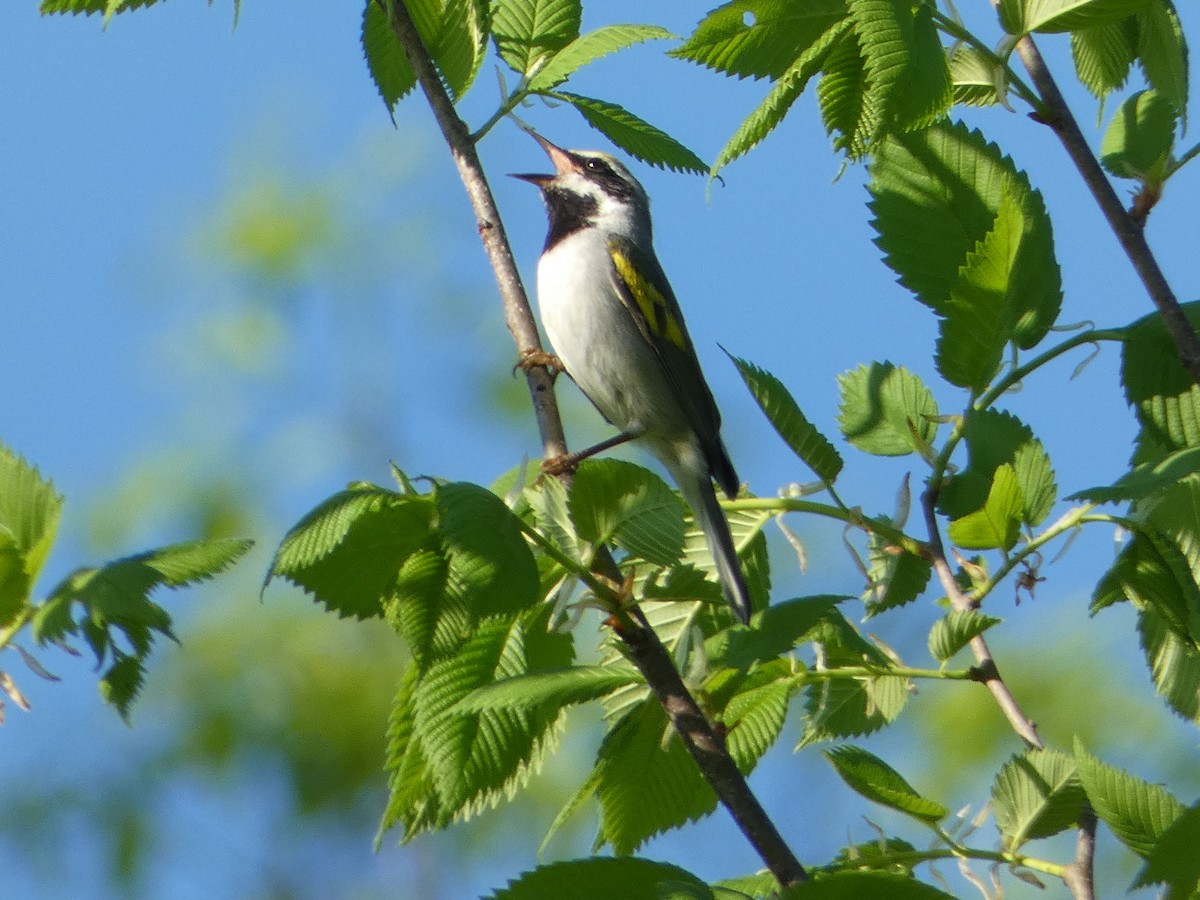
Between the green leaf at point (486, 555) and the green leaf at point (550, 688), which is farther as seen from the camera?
the green leaf at point (550, 688)

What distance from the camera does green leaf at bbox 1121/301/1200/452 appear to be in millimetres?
2037

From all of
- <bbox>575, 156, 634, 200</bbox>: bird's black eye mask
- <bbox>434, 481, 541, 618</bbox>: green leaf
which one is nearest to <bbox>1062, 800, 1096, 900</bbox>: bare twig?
<bbox>434, 481, 541, 618</bbox>: green leaf

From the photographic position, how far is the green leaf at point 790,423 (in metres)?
1.94

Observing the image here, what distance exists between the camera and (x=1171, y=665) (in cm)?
202

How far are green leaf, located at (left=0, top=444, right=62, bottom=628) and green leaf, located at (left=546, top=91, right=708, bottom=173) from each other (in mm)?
1158

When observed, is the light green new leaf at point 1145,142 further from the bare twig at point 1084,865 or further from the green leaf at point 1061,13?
the bare twig at point 1084,865

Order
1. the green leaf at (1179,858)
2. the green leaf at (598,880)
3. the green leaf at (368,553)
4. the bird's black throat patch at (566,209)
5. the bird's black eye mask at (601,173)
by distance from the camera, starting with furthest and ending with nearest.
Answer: the bird's black eye mask at (601,173) → the bird's black throat patch at (566,209) → the green leaf at (368,553) → the green leaf at (598,880) → the green leaf at (1179,858)

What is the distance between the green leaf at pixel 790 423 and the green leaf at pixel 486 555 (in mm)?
478

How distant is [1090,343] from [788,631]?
80 cm

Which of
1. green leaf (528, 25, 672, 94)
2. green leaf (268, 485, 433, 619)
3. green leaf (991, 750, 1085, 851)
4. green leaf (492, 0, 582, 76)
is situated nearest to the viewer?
green leaf (268, 485, 433, 619)

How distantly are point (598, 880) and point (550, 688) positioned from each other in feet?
0.83

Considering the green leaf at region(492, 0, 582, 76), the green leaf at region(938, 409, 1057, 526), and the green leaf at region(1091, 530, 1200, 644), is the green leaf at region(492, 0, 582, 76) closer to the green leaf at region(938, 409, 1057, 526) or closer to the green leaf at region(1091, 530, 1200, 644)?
the green leaf at region(938, 409, 1057, 526)

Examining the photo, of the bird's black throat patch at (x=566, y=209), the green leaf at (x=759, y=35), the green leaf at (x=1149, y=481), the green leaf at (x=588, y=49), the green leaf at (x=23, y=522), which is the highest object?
the bird's black throat patch at (x=566, y=209)

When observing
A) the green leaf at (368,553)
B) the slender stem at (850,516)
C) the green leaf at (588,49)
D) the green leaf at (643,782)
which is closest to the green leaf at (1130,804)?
the slender stem at (850,516)
